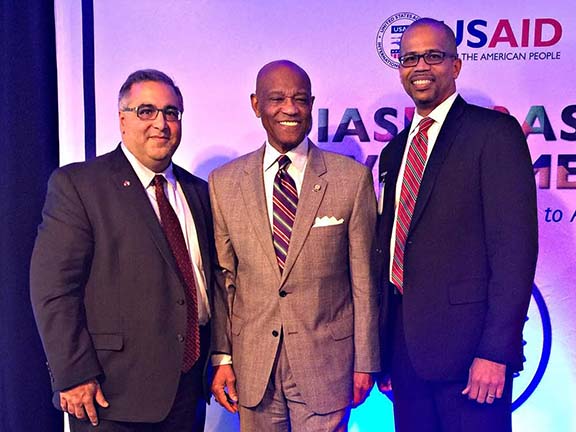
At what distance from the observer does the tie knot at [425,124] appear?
191 cm

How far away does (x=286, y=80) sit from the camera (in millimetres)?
1960

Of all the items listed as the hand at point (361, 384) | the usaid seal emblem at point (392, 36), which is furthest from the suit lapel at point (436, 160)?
the usaid seal emblem at point (392, 36)

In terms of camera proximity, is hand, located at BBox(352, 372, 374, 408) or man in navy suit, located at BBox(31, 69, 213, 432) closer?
man in navy suit, located at BBox(31, 69, 213, 432)

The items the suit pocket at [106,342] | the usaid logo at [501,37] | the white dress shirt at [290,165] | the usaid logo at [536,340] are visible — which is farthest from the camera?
the usaid logo at [536,340]

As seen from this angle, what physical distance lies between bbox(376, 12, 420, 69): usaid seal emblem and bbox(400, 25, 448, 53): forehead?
0.85 metres

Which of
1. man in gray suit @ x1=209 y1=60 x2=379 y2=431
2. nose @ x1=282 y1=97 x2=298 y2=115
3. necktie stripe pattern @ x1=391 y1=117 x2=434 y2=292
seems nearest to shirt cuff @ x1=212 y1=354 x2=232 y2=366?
man in gray suit @ x1=209 y1=60 x2=379 y2=431

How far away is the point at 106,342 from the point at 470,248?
4.11 ft

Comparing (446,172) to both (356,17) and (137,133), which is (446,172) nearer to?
(137,133)

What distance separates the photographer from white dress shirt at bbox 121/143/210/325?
193 centimetres

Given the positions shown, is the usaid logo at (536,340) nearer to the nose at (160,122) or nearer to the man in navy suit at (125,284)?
the man in navy suit at (125,284)

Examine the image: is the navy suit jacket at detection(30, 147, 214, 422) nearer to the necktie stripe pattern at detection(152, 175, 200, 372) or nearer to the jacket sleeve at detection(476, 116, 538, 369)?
the necktie stripe pattern at detection(152, 175, 200, 372)

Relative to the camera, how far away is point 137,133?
1887mm

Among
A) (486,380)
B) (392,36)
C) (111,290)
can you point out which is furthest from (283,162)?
(392,36)

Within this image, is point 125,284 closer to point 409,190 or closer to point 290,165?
point 290,165
